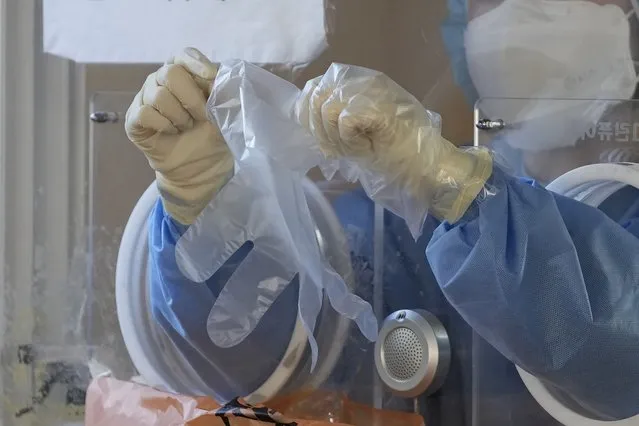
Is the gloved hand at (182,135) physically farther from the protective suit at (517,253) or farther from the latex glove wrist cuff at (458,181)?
the latex glove wrist cuff at (458,181)

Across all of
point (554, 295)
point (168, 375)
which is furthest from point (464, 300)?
point (168, 375)

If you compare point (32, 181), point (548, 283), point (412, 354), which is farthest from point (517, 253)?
point (32, 181)

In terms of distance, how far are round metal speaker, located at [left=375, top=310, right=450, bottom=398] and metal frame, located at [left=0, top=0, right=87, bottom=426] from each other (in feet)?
1.68

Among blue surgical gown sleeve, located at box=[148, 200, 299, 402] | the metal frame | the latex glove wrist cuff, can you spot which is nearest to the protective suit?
the latex glove wrist cuff

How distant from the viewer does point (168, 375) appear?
3.39ft

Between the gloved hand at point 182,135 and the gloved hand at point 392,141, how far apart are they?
6.0 inches

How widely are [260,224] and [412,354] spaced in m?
0.22

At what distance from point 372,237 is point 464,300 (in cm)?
29

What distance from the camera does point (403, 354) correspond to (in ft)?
2.98

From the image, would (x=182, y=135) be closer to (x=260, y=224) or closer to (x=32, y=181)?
(x=260, y=224)

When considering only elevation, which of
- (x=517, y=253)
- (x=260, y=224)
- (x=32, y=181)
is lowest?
(x=32, y=181)

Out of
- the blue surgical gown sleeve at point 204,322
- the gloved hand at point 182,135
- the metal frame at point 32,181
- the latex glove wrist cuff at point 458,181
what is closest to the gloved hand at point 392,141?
the latex glove wrist cuff at point 458,181

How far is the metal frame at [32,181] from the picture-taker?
119cm

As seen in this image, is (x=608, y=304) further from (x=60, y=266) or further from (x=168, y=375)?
(x=60, y=266)
